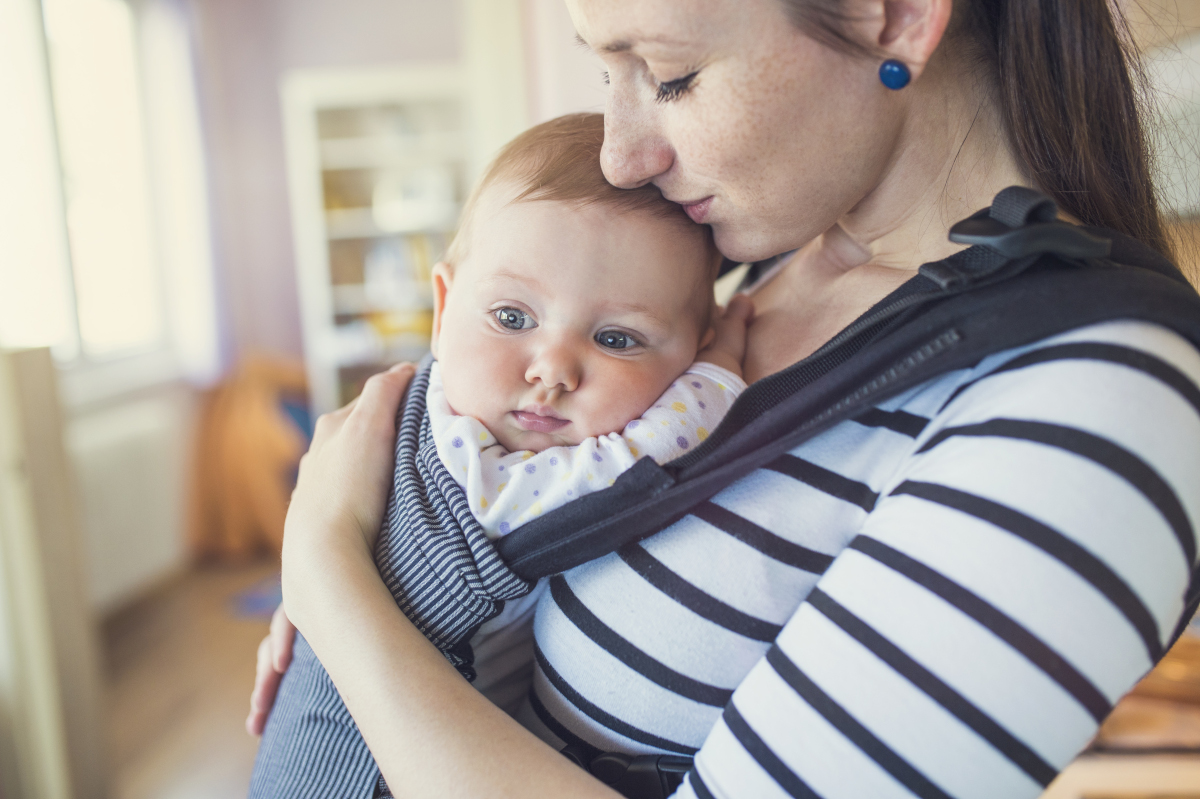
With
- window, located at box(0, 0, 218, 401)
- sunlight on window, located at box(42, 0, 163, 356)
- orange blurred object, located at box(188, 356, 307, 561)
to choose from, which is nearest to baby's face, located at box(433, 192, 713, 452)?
A: window, located at box(0, 0, 218, 401)

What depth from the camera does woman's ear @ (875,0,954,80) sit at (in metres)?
0.74

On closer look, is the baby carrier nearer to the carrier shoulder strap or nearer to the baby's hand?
the carrier shoulder strap

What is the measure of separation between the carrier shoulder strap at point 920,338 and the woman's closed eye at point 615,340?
21 cm

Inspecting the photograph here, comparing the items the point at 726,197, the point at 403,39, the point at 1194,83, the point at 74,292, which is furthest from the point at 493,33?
the point at 403,39

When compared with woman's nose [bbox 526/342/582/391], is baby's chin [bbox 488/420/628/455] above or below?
below

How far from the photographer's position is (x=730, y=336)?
1048 mm

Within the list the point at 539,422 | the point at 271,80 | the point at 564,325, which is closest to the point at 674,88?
the point at 564,325

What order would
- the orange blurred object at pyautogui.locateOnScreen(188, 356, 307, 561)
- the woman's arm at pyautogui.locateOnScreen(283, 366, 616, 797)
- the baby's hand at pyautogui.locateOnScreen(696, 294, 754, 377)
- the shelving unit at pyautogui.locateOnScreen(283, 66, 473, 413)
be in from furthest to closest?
the shelving unit at pyautogui.locateOnScreen(283, 66, 473, 413) < the orange blurred object at pyautogui.locateOnScreen(188, 356, 307, 561) < the baby's hand at pyautogui.locateOnScreen(696, 294, 754, 377) < the woman's arm at pyautogui.locateOnScreen(283, 366, 616, 797)

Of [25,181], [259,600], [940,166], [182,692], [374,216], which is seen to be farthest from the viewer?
[374,216]

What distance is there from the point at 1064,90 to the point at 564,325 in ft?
1.86

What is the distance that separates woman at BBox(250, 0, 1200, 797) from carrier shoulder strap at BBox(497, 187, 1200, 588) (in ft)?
0.08

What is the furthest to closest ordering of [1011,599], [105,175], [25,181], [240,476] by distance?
[240,476] < [105,175] < [25,181] < [1011,599]

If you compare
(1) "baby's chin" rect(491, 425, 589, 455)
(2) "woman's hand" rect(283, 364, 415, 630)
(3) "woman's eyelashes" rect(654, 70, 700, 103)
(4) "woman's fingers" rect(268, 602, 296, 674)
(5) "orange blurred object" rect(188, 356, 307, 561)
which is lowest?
(5) "orange blurred object" rect(188, 356, 307, 561)

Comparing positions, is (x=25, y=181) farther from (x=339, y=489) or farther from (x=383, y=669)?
(x=383, y=669)
